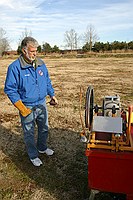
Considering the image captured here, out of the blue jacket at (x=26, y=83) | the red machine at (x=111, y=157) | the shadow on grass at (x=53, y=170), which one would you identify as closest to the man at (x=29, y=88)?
the blue jacket at (x=26, y=83)

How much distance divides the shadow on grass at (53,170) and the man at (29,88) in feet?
0.66

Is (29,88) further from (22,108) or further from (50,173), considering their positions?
(50,173)

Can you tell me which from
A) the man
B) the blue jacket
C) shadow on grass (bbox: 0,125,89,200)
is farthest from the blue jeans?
shadow on grass (bbox: 0,125,89,200)

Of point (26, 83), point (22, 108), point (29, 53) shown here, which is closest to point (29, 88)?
point (26, 83)

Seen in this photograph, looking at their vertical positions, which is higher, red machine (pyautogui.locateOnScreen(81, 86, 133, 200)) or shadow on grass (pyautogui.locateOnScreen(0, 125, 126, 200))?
red machine (pyautogui.locateOnScreen(81, 86, 133, 200))

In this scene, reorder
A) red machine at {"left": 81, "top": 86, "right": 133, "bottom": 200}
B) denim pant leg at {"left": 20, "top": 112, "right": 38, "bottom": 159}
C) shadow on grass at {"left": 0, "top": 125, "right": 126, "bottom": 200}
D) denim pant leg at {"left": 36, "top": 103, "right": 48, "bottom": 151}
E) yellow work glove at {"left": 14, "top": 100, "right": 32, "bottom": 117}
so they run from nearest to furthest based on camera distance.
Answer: red machine at {"left": 81, "top": 86, "right": 133, "bottom": 200}
shadow on grass at {"left": 0, "top": 125, "right": 126, "bottom": 200}
yellow work glove at {"left": 14, "top": 100, "right": 32, "bottom": 117}
denim pant leg at {"left": 20, "top": 112, "right": 38, "bottom": 159}
denim pant leg at {"left": 36, "top": 103, "right": 48, "bottom": 151}

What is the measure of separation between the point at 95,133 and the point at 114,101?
0.44m

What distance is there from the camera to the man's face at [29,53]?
2.87 metres

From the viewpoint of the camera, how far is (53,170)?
10.8ft

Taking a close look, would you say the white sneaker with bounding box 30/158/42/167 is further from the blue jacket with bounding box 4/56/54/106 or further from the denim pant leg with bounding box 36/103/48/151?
the blue jacket with bounding box 4/56/54/106

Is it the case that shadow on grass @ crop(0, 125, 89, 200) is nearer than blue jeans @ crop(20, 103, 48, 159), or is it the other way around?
shadow on grass @ crop(0, 125, 89, 200)

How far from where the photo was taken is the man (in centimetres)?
289

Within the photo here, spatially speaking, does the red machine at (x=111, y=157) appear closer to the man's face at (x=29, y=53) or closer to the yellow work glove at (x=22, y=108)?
the yellow work glove at (x=22, y=108)

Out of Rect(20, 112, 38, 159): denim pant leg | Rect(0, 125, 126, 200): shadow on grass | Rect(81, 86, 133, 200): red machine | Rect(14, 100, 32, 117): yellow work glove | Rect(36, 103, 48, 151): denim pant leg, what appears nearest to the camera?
Rect(81, 86, 133, 200): red machine
